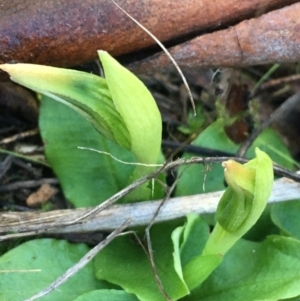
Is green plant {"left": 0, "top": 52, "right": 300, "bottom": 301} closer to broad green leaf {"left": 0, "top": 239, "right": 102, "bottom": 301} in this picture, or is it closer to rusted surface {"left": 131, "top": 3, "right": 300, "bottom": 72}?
broad green leaf {"left": 0, "top": 239, "right": 102, "bottom": 301}

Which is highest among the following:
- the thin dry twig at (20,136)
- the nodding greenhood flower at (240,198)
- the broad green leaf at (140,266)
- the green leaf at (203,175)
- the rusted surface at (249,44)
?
the rusted surface at (249,44)

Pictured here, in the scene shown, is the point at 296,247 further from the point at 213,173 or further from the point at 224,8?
the point at 224,8

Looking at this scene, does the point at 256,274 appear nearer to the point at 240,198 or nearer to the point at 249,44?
the point at 240,198

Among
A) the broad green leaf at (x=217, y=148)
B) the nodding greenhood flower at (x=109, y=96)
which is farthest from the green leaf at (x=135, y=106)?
the broad green leaf at (x=217, y=148)

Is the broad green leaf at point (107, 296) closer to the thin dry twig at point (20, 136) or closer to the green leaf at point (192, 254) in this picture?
the green leaf at point (192, 254)

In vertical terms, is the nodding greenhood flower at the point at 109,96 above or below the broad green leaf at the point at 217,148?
above
